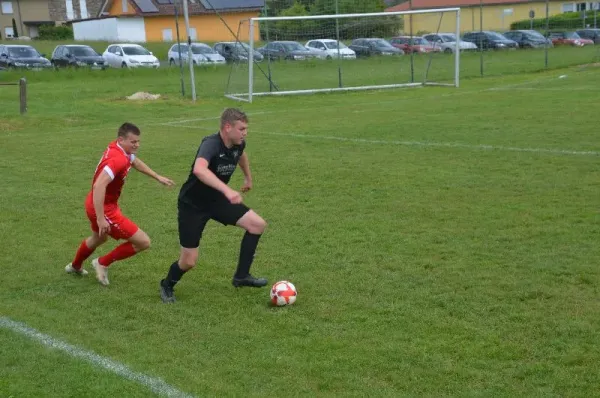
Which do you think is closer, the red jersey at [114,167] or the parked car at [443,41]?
the red jersey at [114,167]

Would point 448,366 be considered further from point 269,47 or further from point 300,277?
point 269,47

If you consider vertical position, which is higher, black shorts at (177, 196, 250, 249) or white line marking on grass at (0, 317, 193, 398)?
black shorts at (177, 196, 250, 249)

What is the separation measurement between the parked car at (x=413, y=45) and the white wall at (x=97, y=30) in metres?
35.4

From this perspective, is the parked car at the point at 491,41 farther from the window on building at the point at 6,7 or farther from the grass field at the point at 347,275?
the window on building at the point at 6,7

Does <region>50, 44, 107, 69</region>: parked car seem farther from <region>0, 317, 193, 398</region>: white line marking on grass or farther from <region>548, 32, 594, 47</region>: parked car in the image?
<region>0, 317, 193, 398</region>: white line marking on grass

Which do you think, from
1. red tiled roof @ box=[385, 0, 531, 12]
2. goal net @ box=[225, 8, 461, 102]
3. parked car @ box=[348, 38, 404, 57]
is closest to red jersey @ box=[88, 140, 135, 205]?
goal net @ box=[225, 8, 461, 102]

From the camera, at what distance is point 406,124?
17.5m

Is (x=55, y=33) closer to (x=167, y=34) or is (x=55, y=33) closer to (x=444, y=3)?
(x=167, y=34)

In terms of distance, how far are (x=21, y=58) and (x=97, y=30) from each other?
27694 millimetres

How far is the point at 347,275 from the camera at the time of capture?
23.9ft

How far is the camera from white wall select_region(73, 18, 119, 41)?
61719mm

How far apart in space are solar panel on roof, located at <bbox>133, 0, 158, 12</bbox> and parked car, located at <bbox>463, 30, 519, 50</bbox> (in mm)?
28936

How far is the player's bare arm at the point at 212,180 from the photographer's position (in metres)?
6.00

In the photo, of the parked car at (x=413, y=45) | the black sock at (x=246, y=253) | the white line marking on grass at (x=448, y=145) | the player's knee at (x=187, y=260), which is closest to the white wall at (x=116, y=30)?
the parked car at (x=413, y=45)
